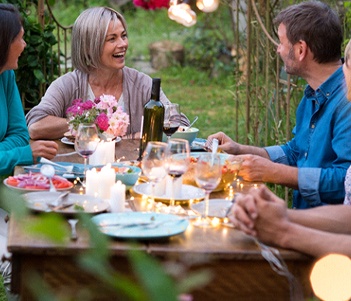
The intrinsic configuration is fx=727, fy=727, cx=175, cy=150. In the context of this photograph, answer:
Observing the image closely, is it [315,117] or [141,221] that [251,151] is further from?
[141,221]

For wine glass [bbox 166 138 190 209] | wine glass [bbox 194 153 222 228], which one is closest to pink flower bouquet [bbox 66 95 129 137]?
wine glass [bbox 166 138 190 209]

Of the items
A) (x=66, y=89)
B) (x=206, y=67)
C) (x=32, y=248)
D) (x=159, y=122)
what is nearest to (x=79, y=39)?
(x=66, y=89)

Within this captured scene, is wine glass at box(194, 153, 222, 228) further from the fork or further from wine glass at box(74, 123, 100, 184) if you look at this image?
the fork

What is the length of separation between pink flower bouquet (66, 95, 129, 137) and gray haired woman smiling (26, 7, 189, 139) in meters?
0.46

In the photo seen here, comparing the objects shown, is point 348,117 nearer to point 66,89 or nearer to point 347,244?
point 347,244

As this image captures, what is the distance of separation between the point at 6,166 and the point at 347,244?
1455 millimetres

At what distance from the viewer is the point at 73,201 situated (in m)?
2.27

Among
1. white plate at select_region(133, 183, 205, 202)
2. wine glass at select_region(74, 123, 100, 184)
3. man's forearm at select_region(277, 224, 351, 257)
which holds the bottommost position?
man's forearm at select_region(277, 224, 351, 257)

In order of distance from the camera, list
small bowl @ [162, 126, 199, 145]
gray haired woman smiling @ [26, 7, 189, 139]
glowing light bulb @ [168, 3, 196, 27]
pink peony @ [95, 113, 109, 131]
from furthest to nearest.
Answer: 1. glowing light bulb @ [168, 3, 196, 27]
2. gray haired woman smiling @ [26, 7, 189, 139]
3. small bowl @ [162, 126, 199, 145]
4. pink peony @ [95, 113, 109, 131]

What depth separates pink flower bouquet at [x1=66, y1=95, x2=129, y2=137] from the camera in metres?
3.19

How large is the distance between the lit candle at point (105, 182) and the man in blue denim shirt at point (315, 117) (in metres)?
0.60

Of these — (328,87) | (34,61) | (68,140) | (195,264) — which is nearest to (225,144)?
(328,87)

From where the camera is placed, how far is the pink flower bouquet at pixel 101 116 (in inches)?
125

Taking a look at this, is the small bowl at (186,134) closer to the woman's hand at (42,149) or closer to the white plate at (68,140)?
the white plate at (68,140)
